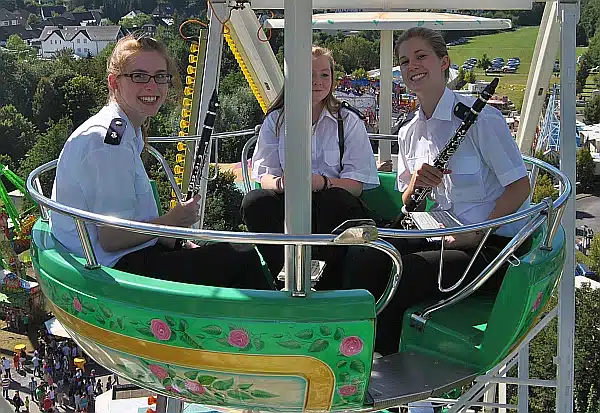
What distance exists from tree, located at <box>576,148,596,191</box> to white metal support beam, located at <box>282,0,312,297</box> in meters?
31.0

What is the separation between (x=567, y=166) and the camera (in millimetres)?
3998

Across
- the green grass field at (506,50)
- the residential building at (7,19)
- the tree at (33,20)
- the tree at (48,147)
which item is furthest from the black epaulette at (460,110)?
the tree at (33,20)

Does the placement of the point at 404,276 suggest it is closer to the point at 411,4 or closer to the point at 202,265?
the point at 202,265

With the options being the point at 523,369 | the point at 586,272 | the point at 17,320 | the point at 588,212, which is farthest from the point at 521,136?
the point at 588,212

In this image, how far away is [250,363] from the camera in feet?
8.79

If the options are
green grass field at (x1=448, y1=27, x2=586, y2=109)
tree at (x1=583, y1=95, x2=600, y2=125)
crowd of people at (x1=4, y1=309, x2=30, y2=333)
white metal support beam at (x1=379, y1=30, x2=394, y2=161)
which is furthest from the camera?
tree at (x1=583, y1=95, x2=600, y2=125)

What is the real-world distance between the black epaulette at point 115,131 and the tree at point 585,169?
30899mm

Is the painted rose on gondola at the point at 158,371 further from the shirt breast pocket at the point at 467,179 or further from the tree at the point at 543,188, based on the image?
the tree at the point at 543,188

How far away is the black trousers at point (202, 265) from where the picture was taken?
3.15 metres

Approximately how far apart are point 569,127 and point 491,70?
35064 mm

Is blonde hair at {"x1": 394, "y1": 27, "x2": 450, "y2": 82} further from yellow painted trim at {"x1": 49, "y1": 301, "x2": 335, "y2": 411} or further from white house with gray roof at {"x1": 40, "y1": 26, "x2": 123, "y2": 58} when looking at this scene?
white house with gray roof at {"x1": 40, "y1": 26, "x2": 123, "y2": 58}

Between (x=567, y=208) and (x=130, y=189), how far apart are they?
2.03 metres

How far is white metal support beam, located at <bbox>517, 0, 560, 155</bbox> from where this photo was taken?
17.0 feet

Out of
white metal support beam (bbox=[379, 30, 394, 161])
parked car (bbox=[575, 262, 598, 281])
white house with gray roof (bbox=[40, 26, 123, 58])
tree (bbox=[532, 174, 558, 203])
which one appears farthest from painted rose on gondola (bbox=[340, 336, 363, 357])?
white house with gray roof (bbox=[40, 26, 123, 58])
